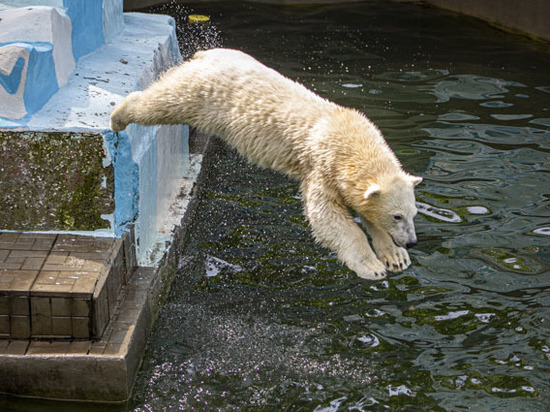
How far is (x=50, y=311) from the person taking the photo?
4211mm

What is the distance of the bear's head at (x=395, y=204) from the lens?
4.37 m

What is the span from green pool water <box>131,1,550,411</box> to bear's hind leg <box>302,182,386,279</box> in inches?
26.7

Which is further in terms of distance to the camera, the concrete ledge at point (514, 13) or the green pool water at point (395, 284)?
the concrete ledge at point (514, 13)

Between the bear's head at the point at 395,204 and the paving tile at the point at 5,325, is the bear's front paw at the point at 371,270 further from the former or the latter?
the paving tile at the point at 5,325

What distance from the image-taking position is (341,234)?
4457 mm

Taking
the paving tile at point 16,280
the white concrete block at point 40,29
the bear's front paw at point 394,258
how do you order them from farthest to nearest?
the white concrete block at point 40,29 < the bear's front paw at point 394,258 < the paving tile at point 16,280

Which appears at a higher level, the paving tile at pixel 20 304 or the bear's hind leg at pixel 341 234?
the bear's hind leg at pixel 341 234

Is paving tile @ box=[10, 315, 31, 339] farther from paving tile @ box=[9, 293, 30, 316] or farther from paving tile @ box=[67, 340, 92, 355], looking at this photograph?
paving tile @ box=[67, 340, 92, 355]

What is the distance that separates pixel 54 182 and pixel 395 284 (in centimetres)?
253

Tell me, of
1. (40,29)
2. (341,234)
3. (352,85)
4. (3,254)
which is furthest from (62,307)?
(352,85)

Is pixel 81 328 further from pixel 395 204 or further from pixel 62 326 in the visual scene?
pixel 395 204

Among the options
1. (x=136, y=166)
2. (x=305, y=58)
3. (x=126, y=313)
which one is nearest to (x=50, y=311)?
(x=126, y=313)

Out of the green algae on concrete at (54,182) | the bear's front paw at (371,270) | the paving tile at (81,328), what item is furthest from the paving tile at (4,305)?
the bear's front paw at (371,270)

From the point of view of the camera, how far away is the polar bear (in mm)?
4430
